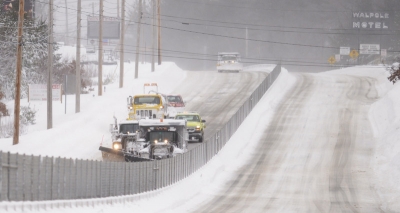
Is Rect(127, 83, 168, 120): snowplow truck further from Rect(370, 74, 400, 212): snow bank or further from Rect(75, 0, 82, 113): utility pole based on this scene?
Rect(370, 74, 400, 212): snow bank

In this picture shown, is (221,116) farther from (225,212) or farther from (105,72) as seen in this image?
(105,72)

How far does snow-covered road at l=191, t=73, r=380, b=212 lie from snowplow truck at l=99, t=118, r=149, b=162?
4.24 m

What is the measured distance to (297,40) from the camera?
162125 millimetres

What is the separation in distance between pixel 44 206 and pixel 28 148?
26605 millimetres

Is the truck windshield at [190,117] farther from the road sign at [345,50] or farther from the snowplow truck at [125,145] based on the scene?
the road sign at [345,50]

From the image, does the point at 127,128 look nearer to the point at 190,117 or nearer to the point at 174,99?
the point at 190,117

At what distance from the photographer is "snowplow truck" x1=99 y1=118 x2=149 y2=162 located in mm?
33959

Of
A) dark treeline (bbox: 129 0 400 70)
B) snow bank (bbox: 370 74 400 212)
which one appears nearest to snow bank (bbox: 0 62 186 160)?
snow bank (bbox: 370 74 400 212)

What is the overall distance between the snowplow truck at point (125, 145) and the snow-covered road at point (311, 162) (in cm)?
424

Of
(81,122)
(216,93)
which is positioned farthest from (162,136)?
(216,93)

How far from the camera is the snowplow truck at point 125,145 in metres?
34.0

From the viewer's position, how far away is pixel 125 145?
36906 millimetres

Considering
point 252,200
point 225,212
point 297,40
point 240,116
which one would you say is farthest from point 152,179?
point 297,40

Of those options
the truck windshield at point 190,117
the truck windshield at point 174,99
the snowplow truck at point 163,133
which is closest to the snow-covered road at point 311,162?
the snowplow truck at point 163,133
